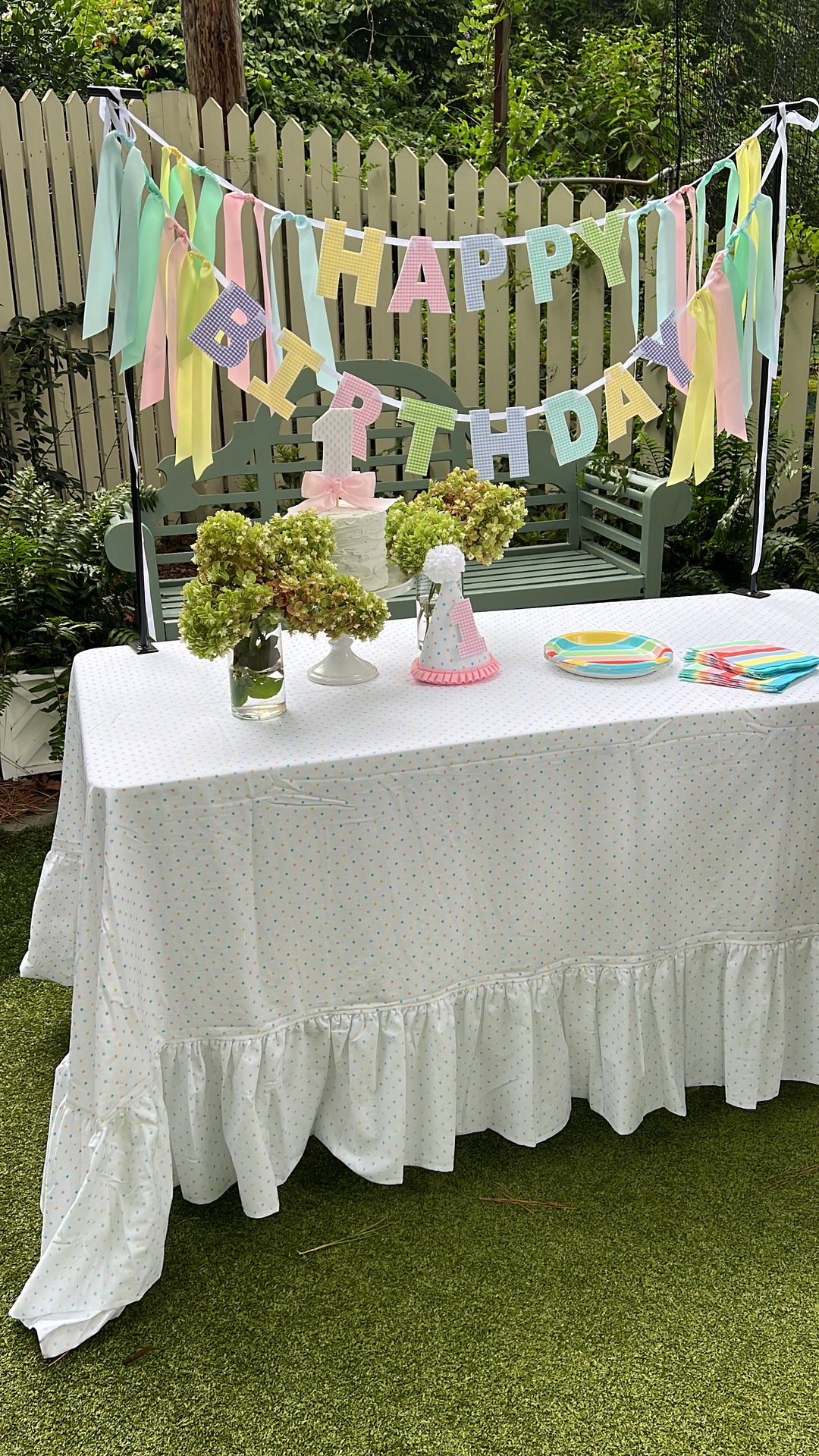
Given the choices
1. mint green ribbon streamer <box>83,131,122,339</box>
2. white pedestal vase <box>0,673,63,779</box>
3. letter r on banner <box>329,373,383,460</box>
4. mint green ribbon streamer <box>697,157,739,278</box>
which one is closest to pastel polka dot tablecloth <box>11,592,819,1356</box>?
letter r on banner <box>329,373,383,460</box>

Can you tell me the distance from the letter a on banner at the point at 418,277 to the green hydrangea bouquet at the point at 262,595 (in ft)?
2.20

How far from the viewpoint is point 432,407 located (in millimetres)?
2342

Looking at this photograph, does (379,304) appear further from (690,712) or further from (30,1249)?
(30,1249)

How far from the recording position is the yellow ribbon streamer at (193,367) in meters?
2.12

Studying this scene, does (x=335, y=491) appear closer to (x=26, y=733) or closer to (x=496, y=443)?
(x=496, y=443)

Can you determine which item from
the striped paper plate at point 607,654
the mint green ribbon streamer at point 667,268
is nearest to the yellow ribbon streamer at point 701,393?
the mint green ribbon streamer at point 667,268

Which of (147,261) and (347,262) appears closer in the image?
(147,261)

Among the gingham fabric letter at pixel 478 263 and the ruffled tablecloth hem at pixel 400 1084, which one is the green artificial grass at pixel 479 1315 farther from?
the gingham fabric letter at pixel 478 263

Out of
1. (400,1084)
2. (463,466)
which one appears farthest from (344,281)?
(400,1084)

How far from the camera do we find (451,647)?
2.11 metres

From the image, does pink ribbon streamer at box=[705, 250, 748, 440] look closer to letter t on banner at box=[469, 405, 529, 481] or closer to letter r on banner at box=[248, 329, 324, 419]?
letter t on banner at box=[469, 405, 529, 481]

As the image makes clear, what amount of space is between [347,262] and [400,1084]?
1.53 metres

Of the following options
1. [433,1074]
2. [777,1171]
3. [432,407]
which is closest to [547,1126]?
[433,1074]

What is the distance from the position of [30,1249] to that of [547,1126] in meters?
0.87
